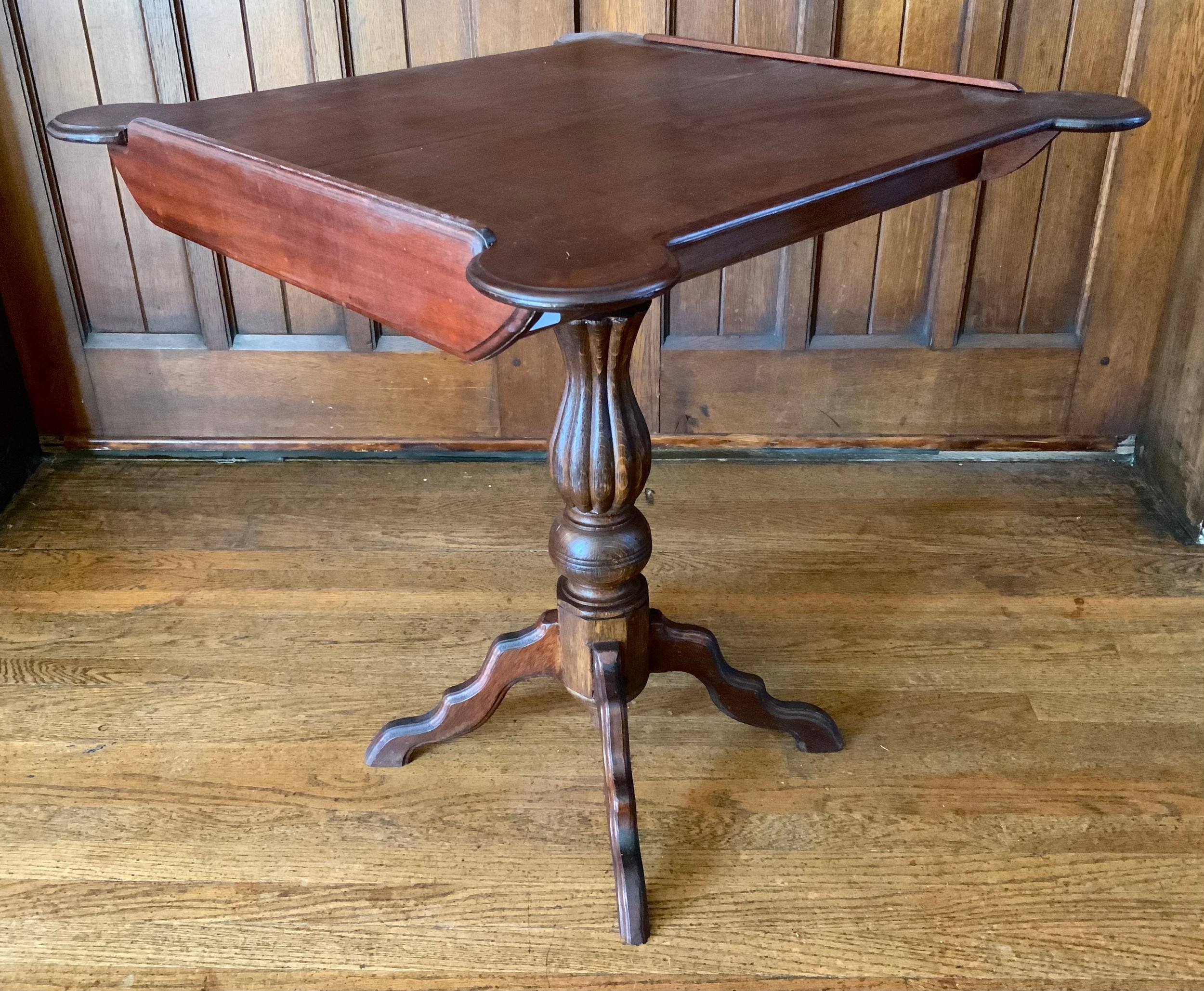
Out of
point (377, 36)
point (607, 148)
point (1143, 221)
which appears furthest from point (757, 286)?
point (607, 148)

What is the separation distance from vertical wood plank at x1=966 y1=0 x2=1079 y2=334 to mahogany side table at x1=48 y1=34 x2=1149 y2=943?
26.5 inches

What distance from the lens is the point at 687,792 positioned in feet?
4.67

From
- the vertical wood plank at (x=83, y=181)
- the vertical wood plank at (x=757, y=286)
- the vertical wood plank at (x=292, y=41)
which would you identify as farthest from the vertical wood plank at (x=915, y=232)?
the vertical wood plank at (x=83, y=181)

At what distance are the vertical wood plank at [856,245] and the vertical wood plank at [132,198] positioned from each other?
1.19 meters

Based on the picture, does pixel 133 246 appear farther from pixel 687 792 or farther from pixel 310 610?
pixel 687 792

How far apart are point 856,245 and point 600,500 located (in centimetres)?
106

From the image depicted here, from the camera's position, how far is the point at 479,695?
1.44 m

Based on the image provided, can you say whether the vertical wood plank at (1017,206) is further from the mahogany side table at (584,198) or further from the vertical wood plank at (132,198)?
the vertical wood plank at (132,198)

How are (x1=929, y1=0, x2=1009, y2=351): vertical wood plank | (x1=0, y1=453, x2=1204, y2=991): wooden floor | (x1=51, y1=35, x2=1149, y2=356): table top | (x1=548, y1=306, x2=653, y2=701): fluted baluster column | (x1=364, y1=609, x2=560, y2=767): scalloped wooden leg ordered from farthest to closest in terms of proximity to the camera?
1. (x1=929, y1=0, x2=1009, y2=351): vertical wood plank
2. (x1=364, y1=609, x2=560, y2=767): scalloped wooden leg
3. (x1=0, y1=453, x2=1204, y2=991): wooden floor
4. (x1=548, y1=306, x2=653, y2=701): fluted baluster column
5. (x1=51, y1=35, x2=1149, y2=356): table top

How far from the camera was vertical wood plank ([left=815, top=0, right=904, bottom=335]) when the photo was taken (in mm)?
1869

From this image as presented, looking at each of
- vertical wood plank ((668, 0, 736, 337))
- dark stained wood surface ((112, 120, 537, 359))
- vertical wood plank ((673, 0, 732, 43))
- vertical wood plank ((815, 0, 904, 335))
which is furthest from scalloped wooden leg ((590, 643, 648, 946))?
vertical wood plank ((673, 0, 732, 43))

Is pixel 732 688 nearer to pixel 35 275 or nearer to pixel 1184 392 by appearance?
pixel 1184 392

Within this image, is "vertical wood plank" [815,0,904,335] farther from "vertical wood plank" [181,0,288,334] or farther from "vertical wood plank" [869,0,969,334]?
"vertical wood plank" [181,0,288,334]

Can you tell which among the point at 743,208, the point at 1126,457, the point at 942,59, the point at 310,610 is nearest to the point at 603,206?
the point at 743,208
